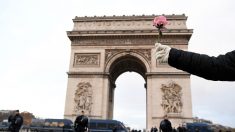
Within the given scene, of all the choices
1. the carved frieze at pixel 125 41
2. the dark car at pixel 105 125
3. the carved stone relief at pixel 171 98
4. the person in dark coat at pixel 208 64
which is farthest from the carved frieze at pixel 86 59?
the person in dark coat at pixel 208 64

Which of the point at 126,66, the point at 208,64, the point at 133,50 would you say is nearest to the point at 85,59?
the point at 133,50

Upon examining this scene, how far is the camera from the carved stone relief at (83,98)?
90.2 feet

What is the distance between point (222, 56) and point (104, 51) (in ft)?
91.3

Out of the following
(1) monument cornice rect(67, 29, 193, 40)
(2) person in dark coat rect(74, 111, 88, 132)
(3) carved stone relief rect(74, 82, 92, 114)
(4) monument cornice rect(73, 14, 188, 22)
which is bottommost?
(2) person in dark coat rect(74, 111, 88, 132)

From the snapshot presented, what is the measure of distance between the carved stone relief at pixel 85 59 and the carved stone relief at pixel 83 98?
2.16 meters

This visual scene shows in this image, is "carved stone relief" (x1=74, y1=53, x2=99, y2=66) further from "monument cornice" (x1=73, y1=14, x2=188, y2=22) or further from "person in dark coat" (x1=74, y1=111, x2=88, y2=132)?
"person in dark coat" (x1=74, y1=111, x2=88, y2=132)

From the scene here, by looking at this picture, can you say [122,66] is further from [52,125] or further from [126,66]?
[52,125]

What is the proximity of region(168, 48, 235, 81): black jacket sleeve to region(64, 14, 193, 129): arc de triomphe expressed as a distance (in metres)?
25.4

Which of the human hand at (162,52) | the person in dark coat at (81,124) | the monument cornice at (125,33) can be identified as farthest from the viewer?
the monument cornice at (125,33)

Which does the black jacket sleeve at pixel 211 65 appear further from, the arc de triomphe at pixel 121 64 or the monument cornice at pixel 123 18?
the monument cornice at pixel 123 18

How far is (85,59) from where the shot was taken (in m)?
29.3

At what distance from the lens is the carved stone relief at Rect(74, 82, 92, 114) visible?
27.5 metres

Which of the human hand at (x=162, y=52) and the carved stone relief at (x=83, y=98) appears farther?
the carved stone relief at (x=83, y=98)

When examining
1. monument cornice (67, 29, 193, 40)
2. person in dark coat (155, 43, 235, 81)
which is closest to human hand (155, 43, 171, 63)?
person in dark coat (155, 43, 235, 81)
